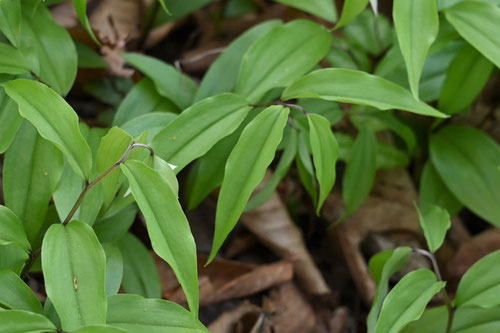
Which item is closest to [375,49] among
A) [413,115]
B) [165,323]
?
[413,115]

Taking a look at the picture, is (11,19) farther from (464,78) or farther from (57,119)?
(464,78)

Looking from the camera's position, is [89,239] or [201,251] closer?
[89,239]

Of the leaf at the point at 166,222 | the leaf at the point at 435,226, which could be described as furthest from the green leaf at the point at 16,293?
the leaf at the point at 435,226

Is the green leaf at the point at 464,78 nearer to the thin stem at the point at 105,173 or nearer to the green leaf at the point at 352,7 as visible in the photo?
the green leaf at the point at 352,7

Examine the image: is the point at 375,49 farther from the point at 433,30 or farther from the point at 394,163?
the point at 433,30

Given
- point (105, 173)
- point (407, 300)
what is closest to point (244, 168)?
point (105, 173)

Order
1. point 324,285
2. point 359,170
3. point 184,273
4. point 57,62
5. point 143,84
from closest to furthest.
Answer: point 184,273 → point 57,62 → point 143,84 → point 359,170 → point 324,285

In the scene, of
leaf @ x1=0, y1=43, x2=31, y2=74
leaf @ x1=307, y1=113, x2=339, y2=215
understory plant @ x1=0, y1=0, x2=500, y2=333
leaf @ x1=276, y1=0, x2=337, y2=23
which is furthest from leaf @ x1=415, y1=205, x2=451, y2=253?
leaf @ x1=0, y1=43, x2=31, y2=74
